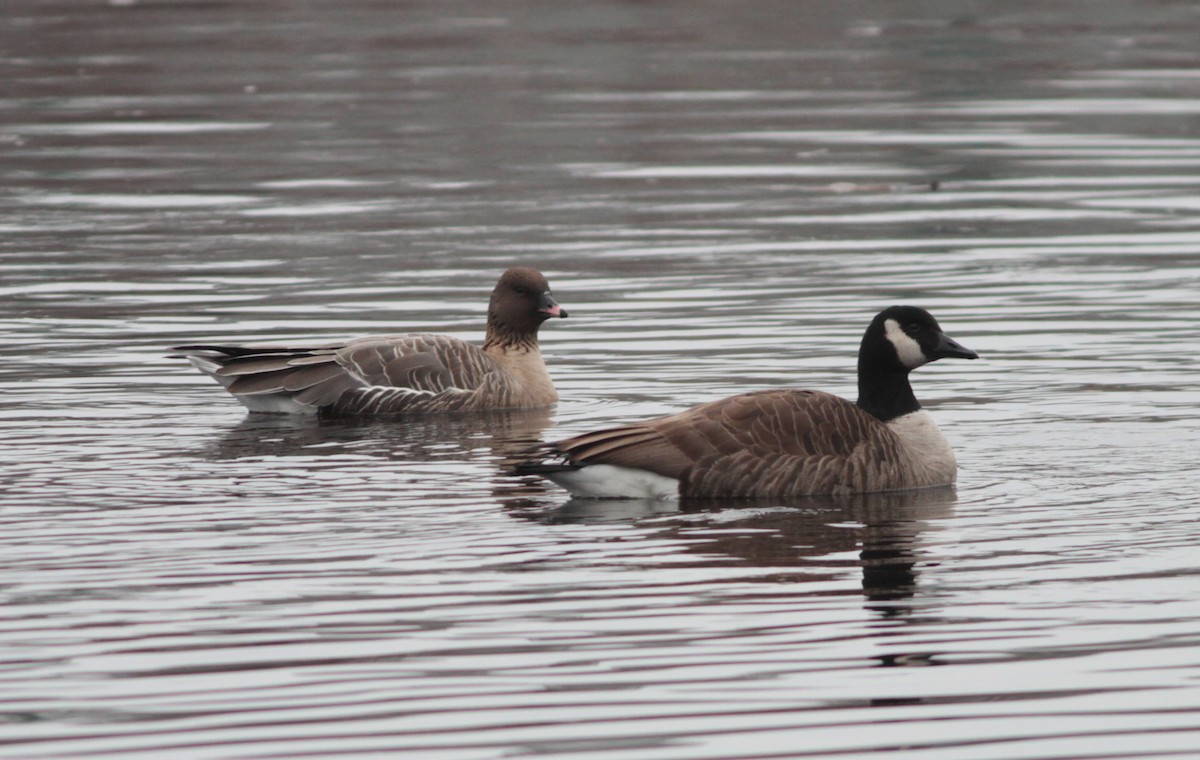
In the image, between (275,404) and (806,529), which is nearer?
(806,529)

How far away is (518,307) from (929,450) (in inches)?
202

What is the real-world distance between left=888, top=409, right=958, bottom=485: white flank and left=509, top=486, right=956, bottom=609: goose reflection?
11 cm

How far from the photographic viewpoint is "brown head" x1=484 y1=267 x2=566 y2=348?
17.0m

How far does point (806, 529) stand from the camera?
464 inches

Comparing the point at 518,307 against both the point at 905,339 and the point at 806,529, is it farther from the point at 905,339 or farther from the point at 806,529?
the point at 806,529

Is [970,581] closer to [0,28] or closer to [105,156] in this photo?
[105,156]

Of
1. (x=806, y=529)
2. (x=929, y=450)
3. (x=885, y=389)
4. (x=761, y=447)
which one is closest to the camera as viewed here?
(x=806, y=529)

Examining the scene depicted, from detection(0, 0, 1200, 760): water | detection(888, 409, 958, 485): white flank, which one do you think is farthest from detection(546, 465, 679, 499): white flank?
detection(888, 409, 958, 485): white flank

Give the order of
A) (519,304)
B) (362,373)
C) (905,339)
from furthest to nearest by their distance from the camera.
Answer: (519,304) → (362,373) → (905,339)

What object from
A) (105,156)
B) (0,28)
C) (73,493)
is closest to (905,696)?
(73,493)

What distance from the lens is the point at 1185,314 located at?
1962 cm

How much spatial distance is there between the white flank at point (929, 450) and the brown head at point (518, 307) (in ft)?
15.0

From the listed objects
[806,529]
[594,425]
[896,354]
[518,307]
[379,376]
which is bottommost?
[806,529]

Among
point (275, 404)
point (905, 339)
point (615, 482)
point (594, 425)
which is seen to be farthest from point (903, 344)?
point (275, 404)
